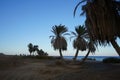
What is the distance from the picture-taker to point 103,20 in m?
23.0

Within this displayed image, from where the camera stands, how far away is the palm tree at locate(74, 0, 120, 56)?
75.6 feet

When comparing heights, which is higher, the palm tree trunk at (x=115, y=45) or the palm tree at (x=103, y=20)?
the palm tree at (x=103, y=20)

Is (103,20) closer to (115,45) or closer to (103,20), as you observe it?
(103,20)

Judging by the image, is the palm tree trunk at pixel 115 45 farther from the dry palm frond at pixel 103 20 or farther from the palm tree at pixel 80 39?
the palm tree at pixel 80 39

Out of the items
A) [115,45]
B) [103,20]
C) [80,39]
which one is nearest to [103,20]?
[103,20]

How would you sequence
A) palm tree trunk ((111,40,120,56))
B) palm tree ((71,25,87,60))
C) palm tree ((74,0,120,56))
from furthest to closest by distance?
1. palm tree ((71,25,87,60))
2. palm tree trunk ((111,40,120,56))
3. palm tree ((74,0,120,56))

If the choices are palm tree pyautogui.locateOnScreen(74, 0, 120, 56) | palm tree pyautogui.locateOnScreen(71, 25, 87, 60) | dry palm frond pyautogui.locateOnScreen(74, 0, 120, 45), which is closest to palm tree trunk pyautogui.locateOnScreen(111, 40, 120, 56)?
palm tree pyautogui.locateOnScreen(74, 0, 120, 56)

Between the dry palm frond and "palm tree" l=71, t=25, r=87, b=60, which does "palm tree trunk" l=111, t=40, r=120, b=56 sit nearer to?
the dry palm frond

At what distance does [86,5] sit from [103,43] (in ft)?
16.3

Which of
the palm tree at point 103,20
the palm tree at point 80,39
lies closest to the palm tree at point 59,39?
the palm tree at point 80,39

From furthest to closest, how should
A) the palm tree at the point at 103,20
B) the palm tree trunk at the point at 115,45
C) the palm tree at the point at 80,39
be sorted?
the palm tree at the point at 80,39, the palm tree trunk at the point at 115,45, the palm tree at the point at 103,20

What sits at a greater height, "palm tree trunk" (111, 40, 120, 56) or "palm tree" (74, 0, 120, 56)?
"palm tree" (74, 0, 120, 56)

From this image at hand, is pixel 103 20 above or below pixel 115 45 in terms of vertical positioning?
above

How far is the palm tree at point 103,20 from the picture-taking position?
2305cm
